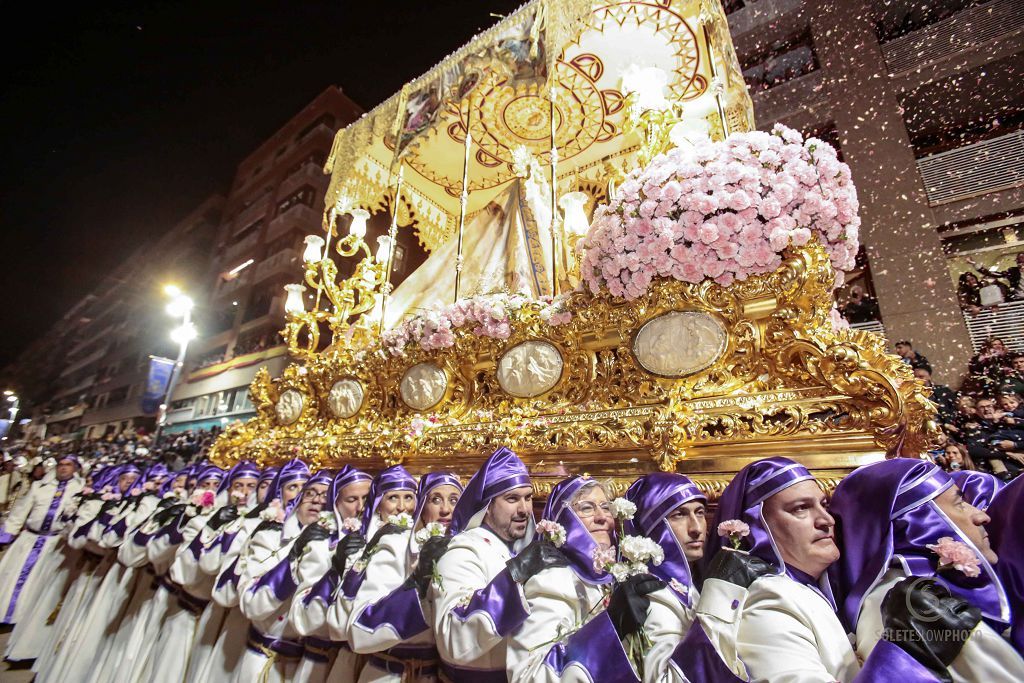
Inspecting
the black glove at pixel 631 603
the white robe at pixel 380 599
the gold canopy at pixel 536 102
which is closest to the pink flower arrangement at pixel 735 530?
the black glove at pixel 631 603

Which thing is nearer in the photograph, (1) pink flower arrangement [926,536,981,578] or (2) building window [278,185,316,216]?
(1) pink flower arrangement [926,536,981,578]

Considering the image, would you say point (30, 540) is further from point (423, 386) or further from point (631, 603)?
point (631, 603)

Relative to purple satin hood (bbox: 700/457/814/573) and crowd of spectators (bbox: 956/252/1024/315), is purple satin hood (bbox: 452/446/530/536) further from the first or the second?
crowd of spectators (bbox: 956/252/1024/315)

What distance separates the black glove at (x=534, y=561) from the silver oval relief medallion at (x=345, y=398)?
12.8 feet

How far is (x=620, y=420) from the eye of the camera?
3207mm

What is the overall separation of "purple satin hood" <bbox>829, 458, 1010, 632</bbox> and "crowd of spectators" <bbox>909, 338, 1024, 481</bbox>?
1590mm

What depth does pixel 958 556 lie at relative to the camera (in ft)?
4.24

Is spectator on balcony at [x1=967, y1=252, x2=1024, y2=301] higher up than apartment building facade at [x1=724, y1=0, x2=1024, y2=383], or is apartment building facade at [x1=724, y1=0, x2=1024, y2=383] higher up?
apartment building facade at [x1=724, y1=0, x2=1024, y2=383]

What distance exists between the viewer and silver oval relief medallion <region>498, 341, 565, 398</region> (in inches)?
152

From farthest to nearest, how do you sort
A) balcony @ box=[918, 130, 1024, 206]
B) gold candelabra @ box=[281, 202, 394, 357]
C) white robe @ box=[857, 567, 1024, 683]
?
balcony @ box=[918, 130, 1024, 206], gold candelabra @ box=[281, 202, 394, 357], white robe @ box=[857, 567, 1024, 683]

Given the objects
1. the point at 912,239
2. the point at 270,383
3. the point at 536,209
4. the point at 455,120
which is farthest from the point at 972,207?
the point at 270,383

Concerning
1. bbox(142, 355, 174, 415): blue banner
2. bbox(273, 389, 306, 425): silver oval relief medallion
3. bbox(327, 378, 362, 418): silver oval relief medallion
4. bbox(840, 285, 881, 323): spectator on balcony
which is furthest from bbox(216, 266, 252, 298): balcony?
bbox(840, 285, 881, 323): spectator on balcony

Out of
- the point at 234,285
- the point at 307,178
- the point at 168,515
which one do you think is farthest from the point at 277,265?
the point at 168,515

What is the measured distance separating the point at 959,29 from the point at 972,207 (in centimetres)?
306
